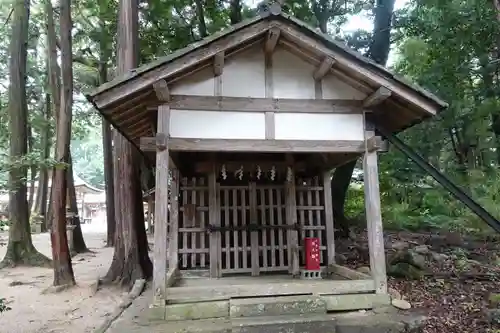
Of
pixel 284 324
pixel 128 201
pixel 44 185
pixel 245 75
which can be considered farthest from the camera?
pixel 44 185

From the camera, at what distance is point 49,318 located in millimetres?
6703

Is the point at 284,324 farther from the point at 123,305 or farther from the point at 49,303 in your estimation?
the point at 49,303

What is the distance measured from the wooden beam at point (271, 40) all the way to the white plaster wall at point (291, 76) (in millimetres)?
165

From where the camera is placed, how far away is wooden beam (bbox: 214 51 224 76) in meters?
4.96

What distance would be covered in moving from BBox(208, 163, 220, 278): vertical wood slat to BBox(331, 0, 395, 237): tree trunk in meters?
4.19

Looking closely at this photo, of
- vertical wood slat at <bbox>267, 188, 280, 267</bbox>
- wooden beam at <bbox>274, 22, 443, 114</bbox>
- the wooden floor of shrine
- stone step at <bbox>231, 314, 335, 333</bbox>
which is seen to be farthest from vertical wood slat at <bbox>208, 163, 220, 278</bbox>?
wooden beam at <bbox>274, 22, 443, 114</bbox>

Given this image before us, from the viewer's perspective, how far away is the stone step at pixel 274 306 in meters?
4.83

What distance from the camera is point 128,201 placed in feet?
26.6

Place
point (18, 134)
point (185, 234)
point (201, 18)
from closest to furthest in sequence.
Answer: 1. point (185, 234)
2. point (201, 18)
3. point (18, 134)

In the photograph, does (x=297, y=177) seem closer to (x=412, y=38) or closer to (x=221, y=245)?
(x=221, y=245)

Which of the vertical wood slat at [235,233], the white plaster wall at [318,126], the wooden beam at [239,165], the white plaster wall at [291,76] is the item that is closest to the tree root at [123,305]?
the vertical wood slat at [235,233]

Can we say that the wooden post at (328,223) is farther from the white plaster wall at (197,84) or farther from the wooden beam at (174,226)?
the white plaster wall at (197,84)

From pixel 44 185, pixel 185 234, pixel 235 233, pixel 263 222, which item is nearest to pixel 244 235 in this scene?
pixel 235 233

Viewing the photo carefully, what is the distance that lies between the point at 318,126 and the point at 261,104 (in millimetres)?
840
